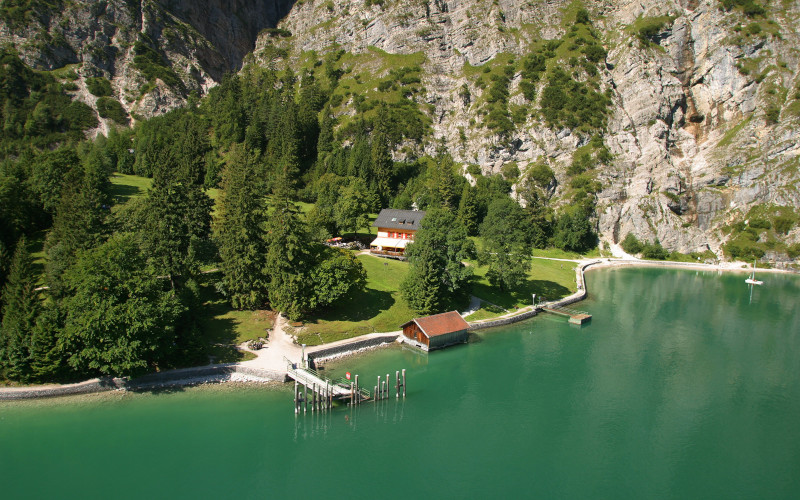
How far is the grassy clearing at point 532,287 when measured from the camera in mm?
61062

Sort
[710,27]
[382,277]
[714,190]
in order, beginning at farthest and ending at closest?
[710,27] → [714,190] → [382,277]

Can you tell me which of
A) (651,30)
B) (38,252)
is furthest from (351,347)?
(651,30)

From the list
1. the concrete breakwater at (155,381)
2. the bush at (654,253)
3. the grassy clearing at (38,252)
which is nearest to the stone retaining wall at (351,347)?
the concrete breakwater at (155,381)

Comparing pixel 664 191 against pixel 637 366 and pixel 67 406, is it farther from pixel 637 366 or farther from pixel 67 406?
pixel 67 406

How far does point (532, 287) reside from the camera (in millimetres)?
67000

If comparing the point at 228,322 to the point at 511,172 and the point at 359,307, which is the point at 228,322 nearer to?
the point at 359,307

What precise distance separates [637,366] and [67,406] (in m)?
45.6

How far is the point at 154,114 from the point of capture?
5108 inches

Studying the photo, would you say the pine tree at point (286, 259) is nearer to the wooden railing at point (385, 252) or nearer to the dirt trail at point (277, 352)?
the dirt trail at point (277, 352)

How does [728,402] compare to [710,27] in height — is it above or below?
below

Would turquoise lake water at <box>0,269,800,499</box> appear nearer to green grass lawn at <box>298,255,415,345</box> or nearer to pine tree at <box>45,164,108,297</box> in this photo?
green grass lawn at <box>298,255,415,345</box>

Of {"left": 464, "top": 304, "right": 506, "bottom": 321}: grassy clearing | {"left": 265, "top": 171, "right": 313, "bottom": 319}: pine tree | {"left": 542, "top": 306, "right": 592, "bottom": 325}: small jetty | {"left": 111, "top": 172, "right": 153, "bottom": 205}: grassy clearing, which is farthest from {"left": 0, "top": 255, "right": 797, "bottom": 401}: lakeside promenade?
{"left": 111, "top": 172, "right": 153, "bottom": 205}: grassy clearing

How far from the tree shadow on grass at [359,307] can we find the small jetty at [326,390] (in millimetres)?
10852

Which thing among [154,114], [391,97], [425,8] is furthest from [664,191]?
[154,114]
